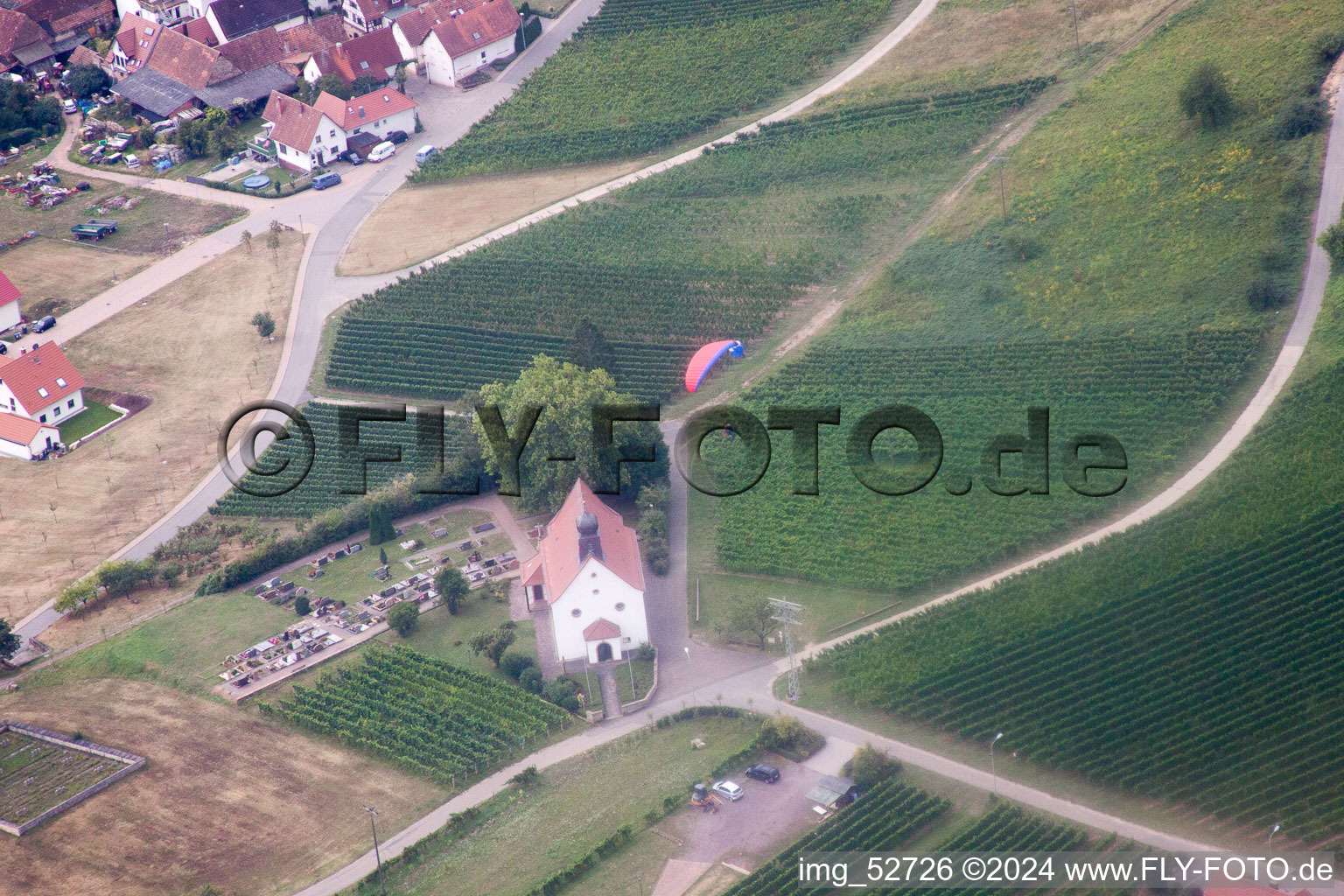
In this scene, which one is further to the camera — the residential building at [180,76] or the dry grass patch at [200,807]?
the residential building at [180,76]

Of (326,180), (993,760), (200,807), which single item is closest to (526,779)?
(200,807)

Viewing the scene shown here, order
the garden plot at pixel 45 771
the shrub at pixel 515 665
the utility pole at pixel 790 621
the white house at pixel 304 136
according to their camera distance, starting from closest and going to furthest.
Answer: the garden plot at pixel 45 771 < the utility pole at pixel 790 621 < the shrub at pixel 515 665 < the white house at pixel 304 136

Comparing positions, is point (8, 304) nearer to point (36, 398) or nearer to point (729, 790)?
point (36, 398)

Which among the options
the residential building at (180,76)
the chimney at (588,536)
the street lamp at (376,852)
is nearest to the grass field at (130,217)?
the residential building at (180,76)

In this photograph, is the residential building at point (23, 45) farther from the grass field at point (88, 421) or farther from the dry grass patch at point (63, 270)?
the grass field at point (88, 421)

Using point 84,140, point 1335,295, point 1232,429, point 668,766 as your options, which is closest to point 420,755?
point 668,766

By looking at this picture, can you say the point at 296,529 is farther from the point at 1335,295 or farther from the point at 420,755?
the point at 1335,295

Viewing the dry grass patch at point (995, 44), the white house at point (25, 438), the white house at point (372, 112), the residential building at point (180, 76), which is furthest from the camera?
the residential building at point (180, 76)

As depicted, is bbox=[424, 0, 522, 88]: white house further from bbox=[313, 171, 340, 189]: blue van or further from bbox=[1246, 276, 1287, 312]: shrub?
bbox=[1246, 276, 1287, 312]: shrub
